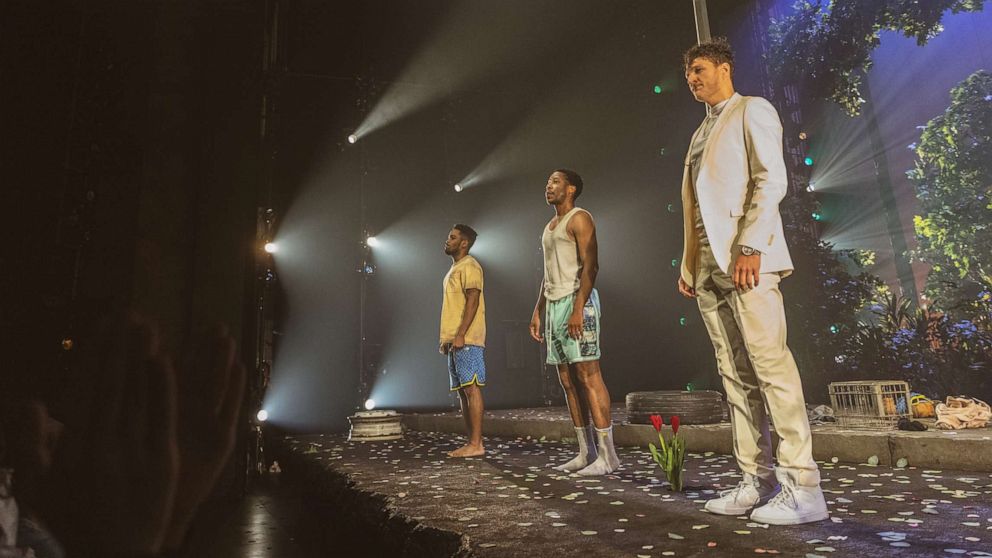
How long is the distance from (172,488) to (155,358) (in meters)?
0.20

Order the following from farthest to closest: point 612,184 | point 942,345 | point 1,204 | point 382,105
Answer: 1. point 382,105
2. point 612,184
3. point 942,345
4. point 1,204

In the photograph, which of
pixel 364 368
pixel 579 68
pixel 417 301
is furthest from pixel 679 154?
pixel 364 368

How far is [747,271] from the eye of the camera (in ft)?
6.43

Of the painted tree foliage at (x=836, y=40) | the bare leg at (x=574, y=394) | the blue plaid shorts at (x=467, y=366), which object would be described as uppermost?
the painted tree foliage at (x=836, y=40)

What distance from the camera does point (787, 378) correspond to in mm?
1937

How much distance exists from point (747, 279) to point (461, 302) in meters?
3.00

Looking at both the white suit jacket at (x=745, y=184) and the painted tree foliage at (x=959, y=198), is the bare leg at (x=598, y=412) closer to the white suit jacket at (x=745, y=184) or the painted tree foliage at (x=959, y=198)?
the white suit jacket at (x=745, y=184)

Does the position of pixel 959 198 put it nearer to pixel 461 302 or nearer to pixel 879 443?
pixel 879 443

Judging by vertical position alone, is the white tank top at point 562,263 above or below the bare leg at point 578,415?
above

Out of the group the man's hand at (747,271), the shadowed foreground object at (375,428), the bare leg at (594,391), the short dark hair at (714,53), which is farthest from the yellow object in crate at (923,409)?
the shadowed foreground object at (375,428)

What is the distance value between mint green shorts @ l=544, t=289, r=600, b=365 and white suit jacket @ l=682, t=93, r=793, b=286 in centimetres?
127

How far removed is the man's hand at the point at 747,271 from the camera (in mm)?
1955

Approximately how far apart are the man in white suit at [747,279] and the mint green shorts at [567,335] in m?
0.96

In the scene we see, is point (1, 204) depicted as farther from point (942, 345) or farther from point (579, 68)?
point (579, 68)
